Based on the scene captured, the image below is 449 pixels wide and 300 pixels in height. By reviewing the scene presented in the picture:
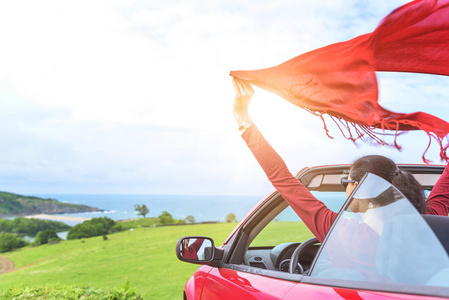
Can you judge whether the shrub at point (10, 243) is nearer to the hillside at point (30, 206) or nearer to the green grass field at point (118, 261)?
the green grass field at point (118, 261)

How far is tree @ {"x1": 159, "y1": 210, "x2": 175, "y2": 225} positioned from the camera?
20.4m

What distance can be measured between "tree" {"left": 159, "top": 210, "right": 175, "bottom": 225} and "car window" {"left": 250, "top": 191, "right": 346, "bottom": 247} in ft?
59.3

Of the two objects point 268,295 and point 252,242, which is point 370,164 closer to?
point 268,295

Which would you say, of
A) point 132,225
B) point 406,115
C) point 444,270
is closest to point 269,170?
point 444,270

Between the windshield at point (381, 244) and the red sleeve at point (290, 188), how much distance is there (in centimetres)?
31

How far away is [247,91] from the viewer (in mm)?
2355

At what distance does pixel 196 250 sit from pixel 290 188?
875 mm

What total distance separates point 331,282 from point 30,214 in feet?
104

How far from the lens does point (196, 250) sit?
8.07ft

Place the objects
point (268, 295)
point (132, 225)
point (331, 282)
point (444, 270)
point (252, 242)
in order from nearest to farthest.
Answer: point (444, 270)
point (331, 282)
point (268, 295)
point (252, 242)
point (132, 225)

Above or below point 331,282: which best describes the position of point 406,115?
above

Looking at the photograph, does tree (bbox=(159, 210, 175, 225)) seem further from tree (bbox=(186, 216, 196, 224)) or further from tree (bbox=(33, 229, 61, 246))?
tree (bbox=(33, 229, 61, 246))

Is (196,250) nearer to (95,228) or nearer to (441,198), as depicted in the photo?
(441,198)

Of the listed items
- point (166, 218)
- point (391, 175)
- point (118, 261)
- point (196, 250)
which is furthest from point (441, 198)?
point (166, 218)
